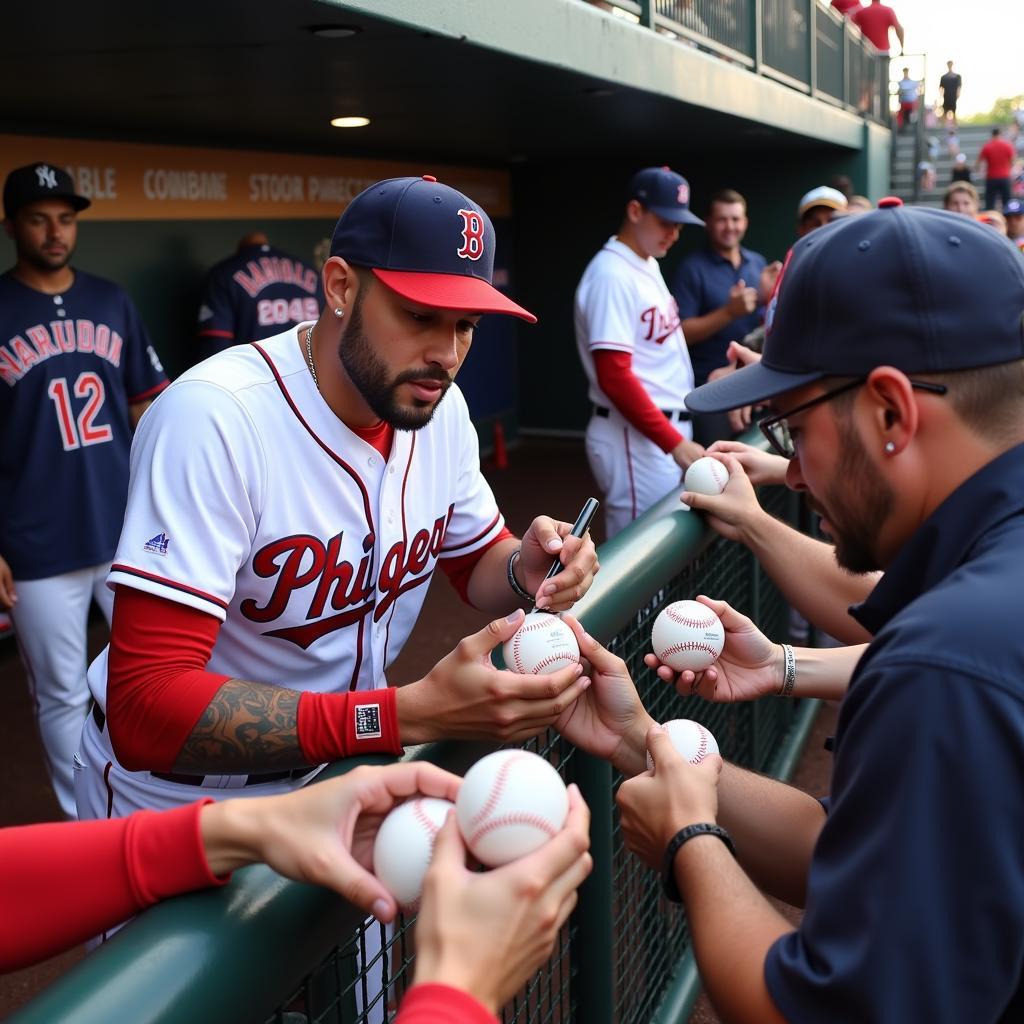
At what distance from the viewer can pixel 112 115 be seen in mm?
6023

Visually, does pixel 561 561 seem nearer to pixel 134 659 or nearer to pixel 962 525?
pixel 134 659

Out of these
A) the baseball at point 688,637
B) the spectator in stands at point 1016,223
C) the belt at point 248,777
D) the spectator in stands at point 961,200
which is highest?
the spectator in stands at point 961,200

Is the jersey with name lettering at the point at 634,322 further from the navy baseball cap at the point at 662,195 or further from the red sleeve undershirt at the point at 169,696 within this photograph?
the red sleeve undershirt at the point at 169,696

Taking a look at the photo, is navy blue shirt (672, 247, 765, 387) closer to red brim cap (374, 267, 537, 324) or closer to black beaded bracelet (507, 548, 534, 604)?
black beaded bracelet (507, 548, 534, 604)

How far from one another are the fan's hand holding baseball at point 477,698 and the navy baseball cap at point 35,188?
3277 millimetres

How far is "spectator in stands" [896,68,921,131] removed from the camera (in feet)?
57.1

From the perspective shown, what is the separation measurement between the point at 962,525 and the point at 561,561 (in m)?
1.04

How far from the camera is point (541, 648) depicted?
180 centimetres

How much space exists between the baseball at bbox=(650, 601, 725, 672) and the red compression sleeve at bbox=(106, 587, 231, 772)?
87 cm

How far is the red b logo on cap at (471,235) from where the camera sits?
207cm

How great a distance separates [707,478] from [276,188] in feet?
19.8

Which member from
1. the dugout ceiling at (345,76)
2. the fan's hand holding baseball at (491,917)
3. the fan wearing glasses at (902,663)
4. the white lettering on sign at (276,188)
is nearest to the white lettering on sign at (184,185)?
the dugout ceiling at (345,76)

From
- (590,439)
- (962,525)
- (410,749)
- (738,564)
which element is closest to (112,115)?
(590,439)

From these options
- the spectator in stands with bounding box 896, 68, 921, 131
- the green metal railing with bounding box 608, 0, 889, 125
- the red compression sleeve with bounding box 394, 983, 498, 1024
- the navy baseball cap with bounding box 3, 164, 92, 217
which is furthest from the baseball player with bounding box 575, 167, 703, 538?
the spectator in stands with bounding box 896, 68, 921, 131
